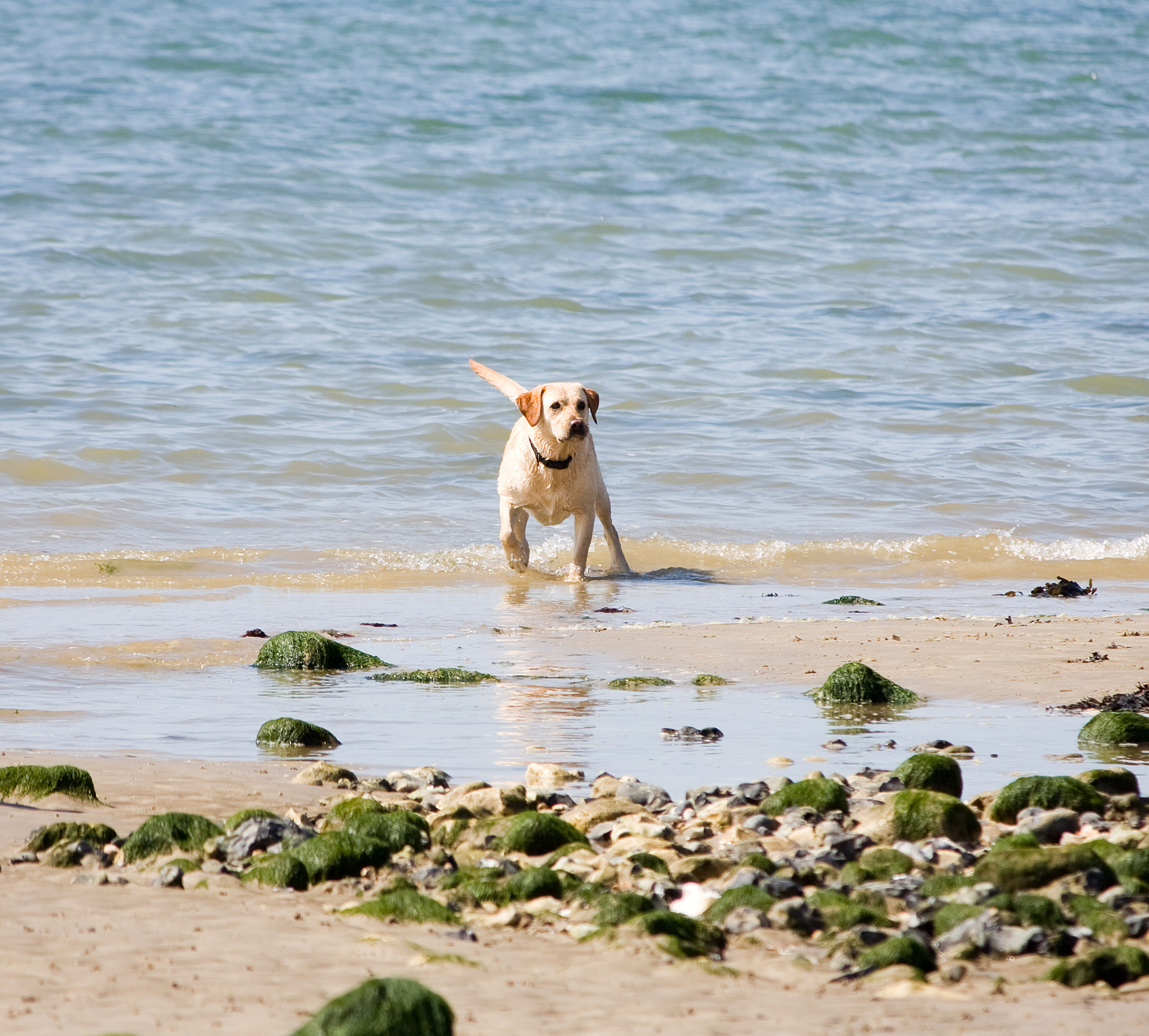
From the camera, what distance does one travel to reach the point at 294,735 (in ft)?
16.6

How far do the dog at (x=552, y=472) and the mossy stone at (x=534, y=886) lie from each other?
6326 mm

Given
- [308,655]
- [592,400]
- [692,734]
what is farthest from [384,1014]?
[592,400]

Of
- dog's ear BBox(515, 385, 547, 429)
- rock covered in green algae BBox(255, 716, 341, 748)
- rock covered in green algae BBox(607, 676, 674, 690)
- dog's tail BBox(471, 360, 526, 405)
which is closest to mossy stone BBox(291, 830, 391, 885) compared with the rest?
rock covered in green algae BBox(255, 716, 341, 748)

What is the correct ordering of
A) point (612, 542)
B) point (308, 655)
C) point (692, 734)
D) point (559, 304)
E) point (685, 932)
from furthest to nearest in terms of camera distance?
point (559, 304)
point (612, 542)
point (308, 655)
point (692, 734)
point (685, 932)

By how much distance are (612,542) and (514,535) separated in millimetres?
806

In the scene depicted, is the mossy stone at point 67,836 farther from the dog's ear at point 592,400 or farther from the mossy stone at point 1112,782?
the dog's ear at point 592,400

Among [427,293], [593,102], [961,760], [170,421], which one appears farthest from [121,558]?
[593,102]

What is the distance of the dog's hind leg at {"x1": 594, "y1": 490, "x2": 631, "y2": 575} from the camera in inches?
412

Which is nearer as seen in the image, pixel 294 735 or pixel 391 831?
pixel 391 831

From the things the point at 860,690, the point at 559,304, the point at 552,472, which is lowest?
the point at 860,690

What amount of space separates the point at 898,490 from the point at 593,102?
1821cm

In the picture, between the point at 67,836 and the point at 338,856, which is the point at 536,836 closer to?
the point at 338,856

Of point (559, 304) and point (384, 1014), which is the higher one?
point (559, 304)

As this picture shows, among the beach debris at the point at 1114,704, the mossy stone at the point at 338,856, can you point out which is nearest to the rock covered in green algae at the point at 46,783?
the mossy stone at the point at 338,856
